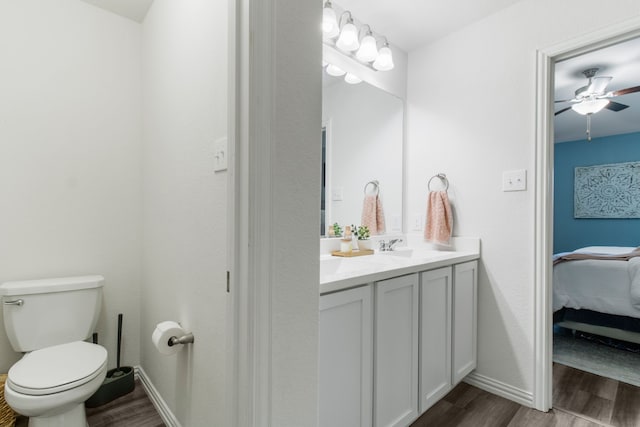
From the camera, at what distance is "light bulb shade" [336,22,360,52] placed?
186 centimetres

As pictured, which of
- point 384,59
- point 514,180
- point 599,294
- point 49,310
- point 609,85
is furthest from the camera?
point 609,85

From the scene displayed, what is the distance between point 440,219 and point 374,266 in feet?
2.90

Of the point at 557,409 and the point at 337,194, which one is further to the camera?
the point at 337,194

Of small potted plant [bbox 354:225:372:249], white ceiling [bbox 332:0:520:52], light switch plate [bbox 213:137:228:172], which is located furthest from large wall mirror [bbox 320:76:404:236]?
light switch plate [bbox 213:137:228:172]

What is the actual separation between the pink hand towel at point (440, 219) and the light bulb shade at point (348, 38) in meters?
1.07

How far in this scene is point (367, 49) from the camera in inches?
78.4

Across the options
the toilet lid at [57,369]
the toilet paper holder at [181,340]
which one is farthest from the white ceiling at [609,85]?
the toilet lid at [57,369]

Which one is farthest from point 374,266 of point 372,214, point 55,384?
point 55,384

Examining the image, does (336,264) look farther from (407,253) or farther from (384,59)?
(384,59)

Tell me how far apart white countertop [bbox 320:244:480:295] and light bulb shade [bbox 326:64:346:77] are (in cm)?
110

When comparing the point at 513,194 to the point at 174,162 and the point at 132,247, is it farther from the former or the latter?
the point at 132,247

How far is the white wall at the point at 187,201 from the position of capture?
112 cm

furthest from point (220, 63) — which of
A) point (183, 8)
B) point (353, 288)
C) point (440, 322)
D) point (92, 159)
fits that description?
point (440, 322)

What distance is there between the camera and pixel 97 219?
1.88 metres
